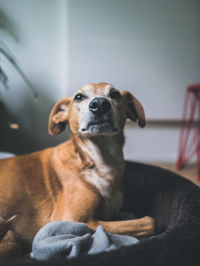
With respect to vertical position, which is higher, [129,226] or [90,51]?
[90,51]

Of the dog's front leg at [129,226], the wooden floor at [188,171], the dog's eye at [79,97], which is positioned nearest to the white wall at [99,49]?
the wooden floor at [188,171]

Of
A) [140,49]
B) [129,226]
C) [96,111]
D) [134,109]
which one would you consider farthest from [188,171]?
[96,111]

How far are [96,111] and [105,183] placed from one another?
0.36 meters

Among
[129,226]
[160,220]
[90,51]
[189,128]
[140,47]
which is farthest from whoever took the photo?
[189,128]

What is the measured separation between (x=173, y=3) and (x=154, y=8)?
24 centimetres

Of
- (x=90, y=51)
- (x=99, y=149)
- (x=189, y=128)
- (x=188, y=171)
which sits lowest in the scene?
(x=188, y=171)

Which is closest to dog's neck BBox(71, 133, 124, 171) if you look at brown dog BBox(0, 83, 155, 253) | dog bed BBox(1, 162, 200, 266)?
brown dog BBox(0, 83, 155, 253)

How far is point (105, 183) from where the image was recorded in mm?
1104

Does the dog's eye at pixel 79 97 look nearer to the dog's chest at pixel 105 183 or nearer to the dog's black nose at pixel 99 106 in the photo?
the dog's black nose at pixel 99 106

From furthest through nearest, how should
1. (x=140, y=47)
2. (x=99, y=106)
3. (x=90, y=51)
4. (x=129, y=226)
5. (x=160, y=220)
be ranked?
(x=140, y=47) → (x=90, y=51) → (x=160, y=220) → (x=129, y=226) → (x=99, y=106)

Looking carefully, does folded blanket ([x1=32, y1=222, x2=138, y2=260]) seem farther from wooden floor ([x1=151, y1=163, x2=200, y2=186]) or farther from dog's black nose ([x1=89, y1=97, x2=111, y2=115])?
wooden floor ([x1=151, y1=163, x2=200, y2=186])

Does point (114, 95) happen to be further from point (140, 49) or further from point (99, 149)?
point (140, 49)

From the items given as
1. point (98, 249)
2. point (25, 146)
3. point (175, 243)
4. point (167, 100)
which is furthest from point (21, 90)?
point (175, 243)

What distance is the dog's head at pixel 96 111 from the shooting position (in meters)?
0.96
